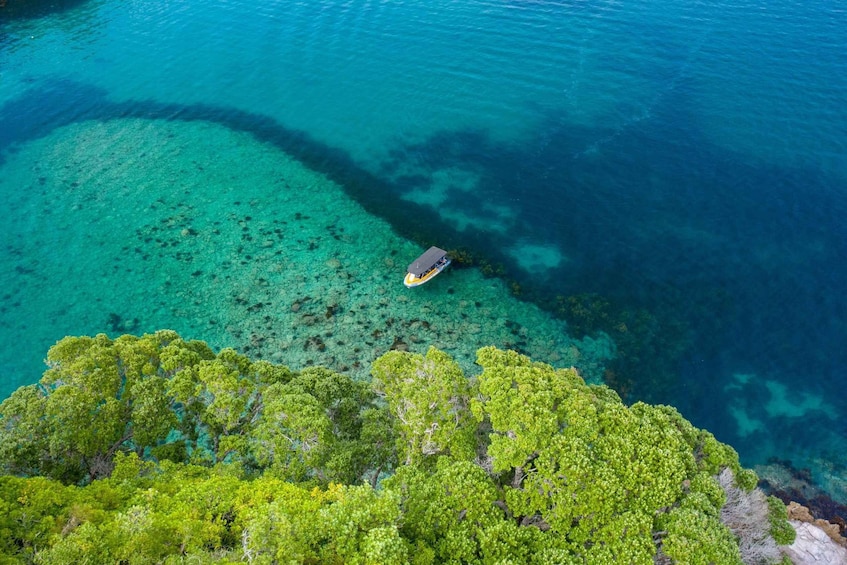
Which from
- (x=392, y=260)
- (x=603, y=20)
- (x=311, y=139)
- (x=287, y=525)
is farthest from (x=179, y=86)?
(x=287, y=525)

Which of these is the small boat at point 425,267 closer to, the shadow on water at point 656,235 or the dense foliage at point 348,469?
the shadow on water at point 656,235

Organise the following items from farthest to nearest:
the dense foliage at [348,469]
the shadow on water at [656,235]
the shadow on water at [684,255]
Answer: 1. the shadow on water at [656,235]
2. the shadow on water at [684,255]
3. the dense foliage at [348,469]

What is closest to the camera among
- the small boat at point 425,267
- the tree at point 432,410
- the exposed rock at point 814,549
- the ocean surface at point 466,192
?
the tree at point 432,410

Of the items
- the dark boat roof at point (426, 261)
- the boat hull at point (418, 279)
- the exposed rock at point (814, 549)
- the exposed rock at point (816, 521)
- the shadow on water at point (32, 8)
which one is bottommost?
the exposed rock at point (816, 521)

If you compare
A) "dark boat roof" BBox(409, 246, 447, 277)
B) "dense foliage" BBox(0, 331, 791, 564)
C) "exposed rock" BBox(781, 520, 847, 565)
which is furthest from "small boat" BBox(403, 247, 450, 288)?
"exposed rock" BBox(781, 520, 847, 565)

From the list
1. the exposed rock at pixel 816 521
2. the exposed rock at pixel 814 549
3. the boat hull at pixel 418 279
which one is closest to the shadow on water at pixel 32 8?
the boat hull at pixel 418 279

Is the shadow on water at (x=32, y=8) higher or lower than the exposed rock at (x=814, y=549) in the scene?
higher
